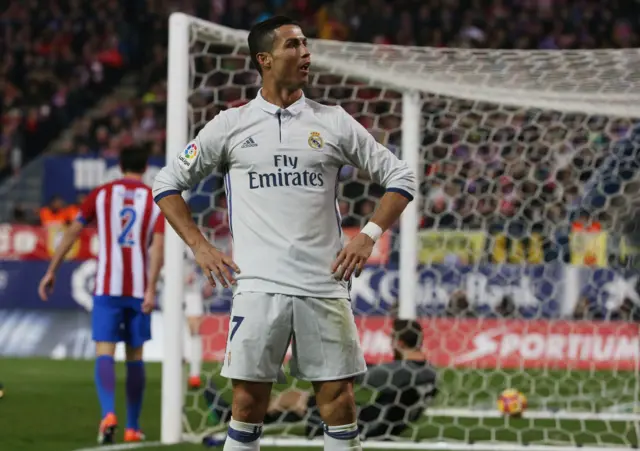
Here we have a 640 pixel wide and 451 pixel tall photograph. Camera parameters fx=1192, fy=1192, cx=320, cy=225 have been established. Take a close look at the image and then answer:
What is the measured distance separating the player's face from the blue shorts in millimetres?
2799

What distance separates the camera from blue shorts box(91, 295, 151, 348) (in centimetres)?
629

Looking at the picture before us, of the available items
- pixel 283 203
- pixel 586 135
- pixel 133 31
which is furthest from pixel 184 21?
pixel 133 31

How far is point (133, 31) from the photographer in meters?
20.2

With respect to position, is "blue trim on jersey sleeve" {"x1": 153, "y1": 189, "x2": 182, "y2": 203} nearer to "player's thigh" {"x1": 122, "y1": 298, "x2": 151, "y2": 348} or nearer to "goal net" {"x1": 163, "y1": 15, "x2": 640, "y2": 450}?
"goal net" {"x1": 163, "y1": 15, "x2": 640, "y2": 450}

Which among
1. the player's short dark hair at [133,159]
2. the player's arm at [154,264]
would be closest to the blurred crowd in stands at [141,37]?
the player's short dark hair at [133,159]

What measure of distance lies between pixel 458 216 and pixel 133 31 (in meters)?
12.9

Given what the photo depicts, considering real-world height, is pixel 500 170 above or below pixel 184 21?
below

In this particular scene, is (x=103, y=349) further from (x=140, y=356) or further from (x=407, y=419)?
(x=407, y=419)

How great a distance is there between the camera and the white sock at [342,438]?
3.77 meters

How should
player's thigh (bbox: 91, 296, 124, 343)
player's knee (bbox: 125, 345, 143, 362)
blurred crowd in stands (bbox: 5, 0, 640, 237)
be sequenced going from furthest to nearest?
1. blurred crowd in stands (bbox: 5, 0, 640, 237)
2. player's knee (bbox: 125, 345, 143, 362)
3. player's thigh (bbox: 91, 296, 124, 343)

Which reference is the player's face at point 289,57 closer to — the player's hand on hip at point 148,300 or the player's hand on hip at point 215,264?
the player's hand on hip at point 215,264

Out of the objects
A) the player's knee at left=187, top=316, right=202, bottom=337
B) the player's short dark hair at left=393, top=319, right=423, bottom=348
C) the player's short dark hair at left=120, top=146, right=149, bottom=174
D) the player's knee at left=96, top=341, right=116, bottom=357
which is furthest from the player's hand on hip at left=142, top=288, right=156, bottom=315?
the player's knee at left=187, top=316, right=202, bottom=337

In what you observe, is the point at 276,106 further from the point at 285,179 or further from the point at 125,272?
the point at 125,272

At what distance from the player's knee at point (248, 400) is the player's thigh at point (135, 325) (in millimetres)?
2603
